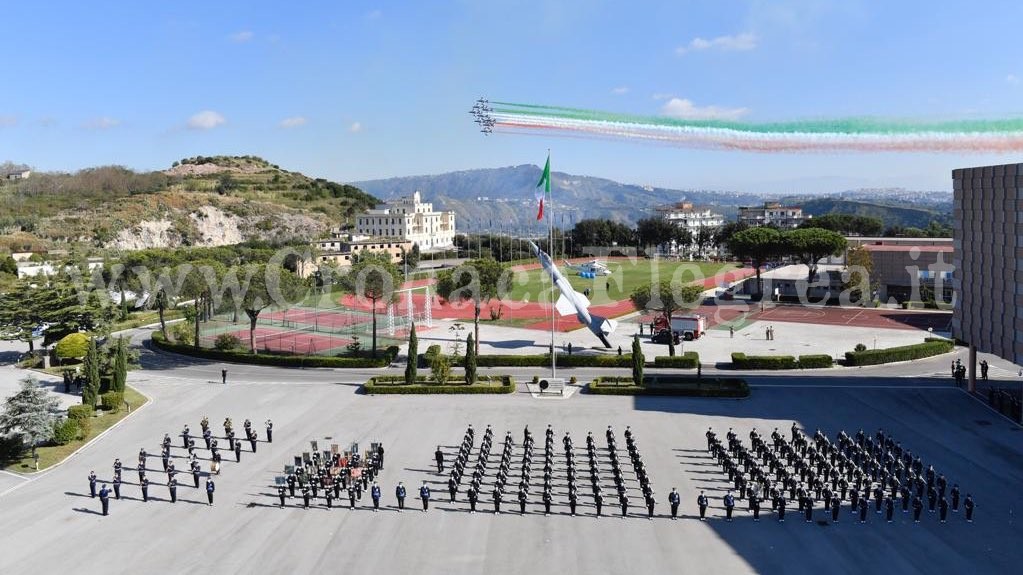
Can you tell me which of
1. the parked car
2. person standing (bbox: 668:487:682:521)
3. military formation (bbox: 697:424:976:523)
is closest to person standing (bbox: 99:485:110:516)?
person standing (bbox: 668:487:682:521)

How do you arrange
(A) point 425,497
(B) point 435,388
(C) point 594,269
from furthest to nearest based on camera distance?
(C) point 594,269, (B) point 435,388, (A) point 425,497

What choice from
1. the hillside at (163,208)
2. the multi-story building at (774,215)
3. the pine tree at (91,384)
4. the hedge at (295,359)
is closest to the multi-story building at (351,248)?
the hillside at (163,208)

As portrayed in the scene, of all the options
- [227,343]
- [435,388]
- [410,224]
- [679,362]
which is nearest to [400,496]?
[435,388]

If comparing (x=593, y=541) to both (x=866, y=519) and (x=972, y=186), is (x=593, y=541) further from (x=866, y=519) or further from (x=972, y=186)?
(x=972, y=186)

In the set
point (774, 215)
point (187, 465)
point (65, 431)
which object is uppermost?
point (774, 215)

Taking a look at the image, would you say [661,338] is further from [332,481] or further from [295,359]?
[332,481]

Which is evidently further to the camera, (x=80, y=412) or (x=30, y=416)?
(x=80, y=412)
